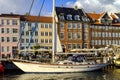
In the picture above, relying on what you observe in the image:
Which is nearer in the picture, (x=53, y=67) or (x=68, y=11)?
(x=53, y=67)

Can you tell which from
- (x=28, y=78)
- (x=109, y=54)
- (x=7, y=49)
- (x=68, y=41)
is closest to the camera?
(x=28, y=78)

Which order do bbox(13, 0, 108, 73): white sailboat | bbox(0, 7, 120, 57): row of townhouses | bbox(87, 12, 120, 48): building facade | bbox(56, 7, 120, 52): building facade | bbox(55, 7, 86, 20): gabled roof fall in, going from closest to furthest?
bbox(13, 0, 108, 73): white sailboat < bbox(0, 7, 120, 57): row of townhouses < bbox(56, 7, 120, 52): building facade < bbox(55, 7, 86, 20): gabled roof < bbox(87, 12, 120, 48): building facade

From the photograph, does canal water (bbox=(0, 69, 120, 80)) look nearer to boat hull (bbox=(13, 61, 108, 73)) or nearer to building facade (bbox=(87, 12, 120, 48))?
boat hull (bbox=(13, 61, 108, 73))

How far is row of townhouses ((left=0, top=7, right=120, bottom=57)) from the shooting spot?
8994cm

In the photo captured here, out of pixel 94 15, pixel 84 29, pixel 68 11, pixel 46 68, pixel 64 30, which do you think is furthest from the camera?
pixel 94 15

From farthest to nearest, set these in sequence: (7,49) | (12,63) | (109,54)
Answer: (7,49) → (109,54) → (12,63)

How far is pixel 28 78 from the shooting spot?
51.8 metres

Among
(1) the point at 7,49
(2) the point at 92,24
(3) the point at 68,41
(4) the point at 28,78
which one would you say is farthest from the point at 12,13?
(4) the point at 28,78

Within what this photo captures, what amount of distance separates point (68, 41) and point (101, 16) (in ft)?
48.7

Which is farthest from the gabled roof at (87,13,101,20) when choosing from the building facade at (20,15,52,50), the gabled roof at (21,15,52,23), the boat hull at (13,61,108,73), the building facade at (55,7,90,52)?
the boat hull at (13,61,108,73)

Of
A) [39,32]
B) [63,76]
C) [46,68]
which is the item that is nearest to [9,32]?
[39,32]

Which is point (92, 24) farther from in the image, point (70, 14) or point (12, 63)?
point (12, 63)

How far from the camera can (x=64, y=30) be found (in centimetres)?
9612

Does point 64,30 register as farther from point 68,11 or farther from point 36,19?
point 36,19
